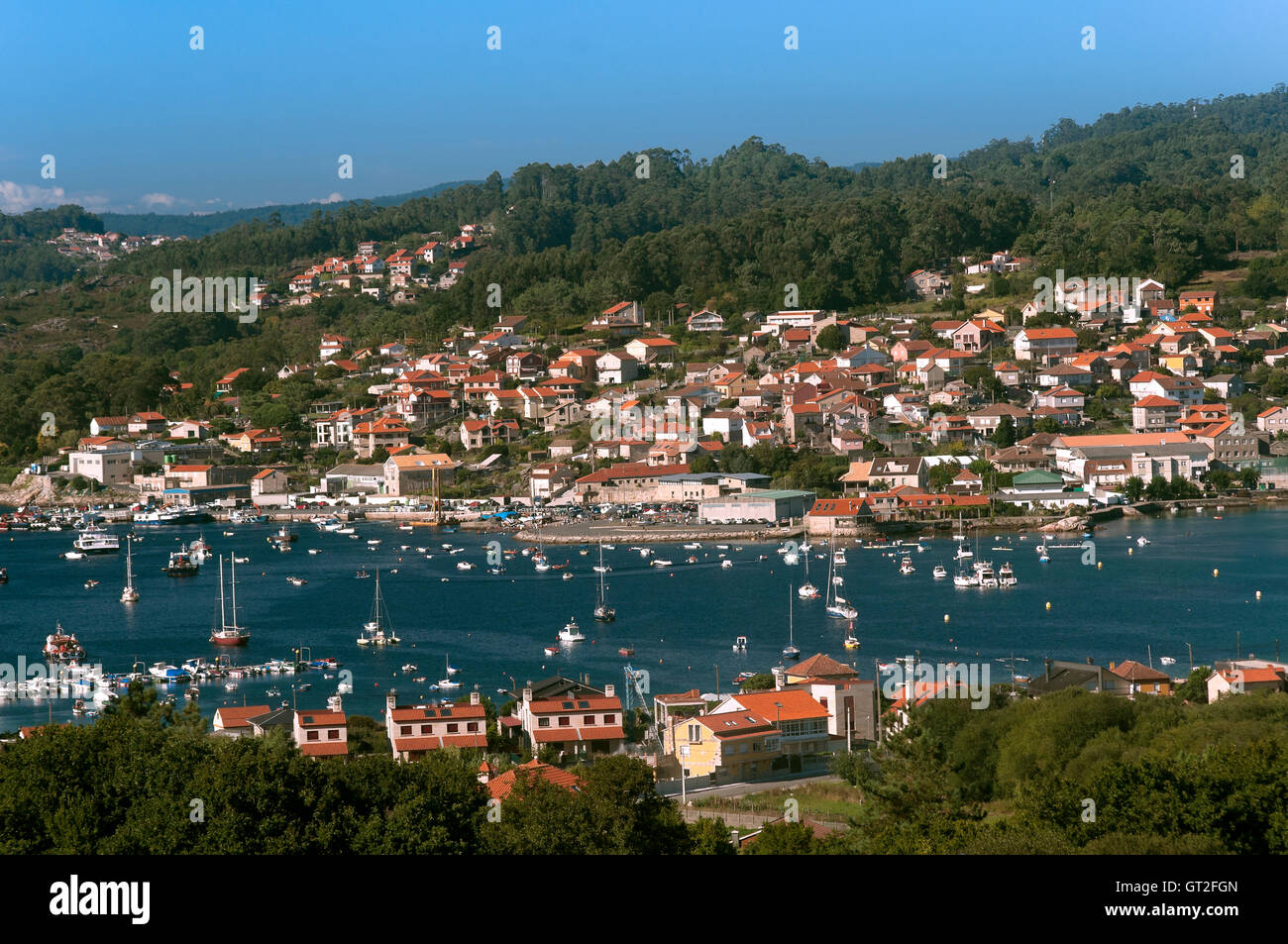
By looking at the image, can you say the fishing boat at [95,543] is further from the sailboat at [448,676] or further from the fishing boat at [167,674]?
the sailboat at [448,676]

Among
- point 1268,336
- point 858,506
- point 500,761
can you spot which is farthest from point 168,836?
point 1268,336

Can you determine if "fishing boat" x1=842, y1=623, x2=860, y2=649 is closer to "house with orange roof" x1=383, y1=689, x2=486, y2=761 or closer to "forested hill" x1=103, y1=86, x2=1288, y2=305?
"house with orange roof" x1=383, y1=689, x2=486, y2=761

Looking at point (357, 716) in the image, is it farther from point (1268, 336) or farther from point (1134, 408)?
point (1268, 336)

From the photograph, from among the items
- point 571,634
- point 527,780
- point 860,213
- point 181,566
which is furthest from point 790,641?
point 860,213

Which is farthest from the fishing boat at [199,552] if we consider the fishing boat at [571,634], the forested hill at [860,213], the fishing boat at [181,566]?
the forested hill at [860,213]

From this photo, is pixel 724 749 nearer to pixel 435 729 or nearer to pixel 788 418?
pixel 435 729
